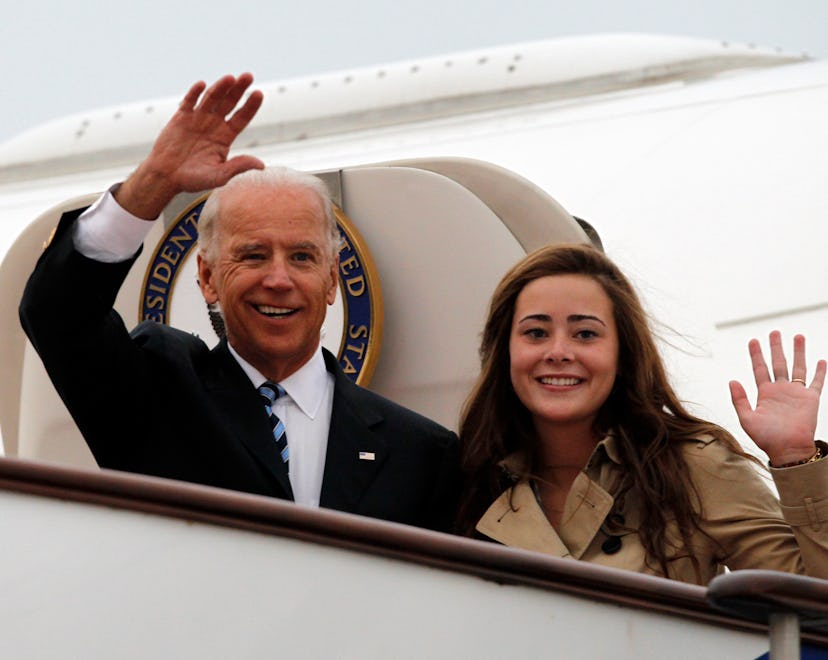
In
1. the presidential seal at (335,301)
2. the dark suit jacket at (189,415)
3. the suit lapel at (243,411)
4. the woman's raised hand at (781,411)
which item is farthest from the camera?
the presidential seal at (335,301)

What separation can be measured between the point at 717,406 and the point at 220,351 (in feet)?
7.66

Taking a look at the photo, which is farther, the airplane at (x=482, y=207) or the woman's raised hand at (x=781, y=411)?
the airplane at (x=482, y=207)

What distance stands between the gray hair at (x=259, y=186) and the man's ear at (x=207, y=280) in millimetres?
14

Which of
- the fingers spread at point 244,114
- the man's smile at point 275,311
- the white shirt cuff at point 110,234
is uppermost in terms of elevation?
the fingers spread at point 244,114

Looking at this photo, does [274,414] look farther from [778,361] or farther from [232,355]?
[778,361]

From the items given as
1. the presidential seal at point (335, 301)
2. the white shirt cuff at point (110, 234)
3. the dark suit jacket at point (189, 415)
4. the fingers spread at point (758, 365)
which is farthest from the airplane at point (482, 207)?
the fingers spread at point (758, 365)

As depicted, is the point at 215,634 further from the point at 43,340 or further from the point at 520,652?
the point at 43,340

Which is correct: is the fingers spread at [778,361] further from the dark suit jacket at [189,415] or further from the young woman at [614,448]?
the dark suit jacket at [189,415]

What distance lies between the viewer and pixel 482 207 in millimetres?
4348

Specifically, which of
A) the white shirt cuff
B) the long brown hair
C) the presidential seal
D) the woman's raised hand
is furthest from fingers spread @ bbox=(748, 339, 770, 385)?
the presidential seal

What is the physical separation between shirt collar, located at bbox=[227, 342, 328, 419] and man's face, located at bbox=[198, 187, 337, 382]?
2cm

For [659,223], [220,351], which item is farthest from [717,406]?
[220,351]

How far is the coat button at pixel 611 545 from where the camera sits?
319 cm

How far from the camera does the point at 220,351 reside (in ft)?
11.2
